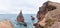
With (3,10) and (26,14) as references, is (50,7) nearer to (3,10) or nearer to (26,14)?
(26,14)

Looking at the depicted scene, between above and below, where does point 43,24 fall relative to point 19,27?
above

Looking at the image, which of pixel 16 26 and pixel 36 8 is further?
pixel 36 8

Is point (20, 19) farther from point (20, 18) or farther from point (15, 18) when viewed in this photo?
point (15, 18)

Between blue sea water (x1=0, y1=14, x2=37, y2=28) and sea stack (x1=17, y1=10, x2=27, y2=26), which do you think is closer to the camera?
blue sea water (x1=0, y1=14, x2=37, y2=28)

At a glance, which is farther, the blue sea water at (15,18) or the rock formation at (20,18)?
the rock formation at (20,18)

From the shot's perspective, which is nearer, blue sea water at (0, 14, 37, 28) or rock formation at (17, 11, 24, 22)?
blue sea water at (0, 14, 37, 28)

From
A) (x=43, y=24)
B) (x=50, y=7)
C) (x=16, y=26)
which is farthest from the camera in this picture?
(x=16, y=26)

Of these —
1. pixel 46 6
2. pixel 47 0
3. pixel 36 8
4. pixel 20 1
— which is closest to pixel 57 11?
pixel 46 6

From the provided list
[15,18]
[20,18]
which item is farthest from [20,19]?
[15,18]

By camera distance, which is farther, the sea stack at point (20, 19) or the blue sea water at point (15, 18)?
the sea stack at point (20, 19)

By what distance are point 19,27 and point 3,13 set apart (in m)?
0.67

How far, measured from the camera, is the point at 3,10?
4594mm

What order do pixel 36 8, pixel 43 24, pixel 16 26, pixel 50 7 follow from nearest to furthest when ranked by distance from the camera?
pixel 43 24 < pixel 50 7 < pixel 16 26 < pixel 36 8

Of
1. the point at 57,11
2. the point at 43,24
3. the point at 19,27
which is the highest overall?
the point at 57,11
